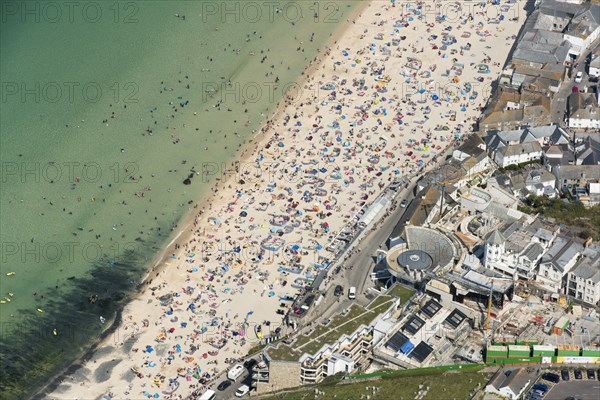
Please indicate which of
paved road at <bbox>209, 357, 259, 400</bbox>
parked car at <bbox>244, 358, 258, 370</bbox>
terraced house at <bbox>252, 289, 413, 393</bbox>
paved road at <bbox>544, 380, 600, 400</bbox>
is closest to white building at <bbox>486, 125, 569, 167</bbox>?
terraced house at <bbox>252, 289, 413, 393</bbox>

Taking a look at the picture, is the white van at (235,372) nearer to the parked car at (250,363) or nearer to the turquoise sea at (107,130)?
the parked car at (250,363)

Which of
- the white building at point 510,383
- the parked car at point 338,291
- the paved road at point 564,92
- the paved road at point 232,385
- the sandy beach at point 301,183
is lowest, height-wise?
the white building at point 510,383

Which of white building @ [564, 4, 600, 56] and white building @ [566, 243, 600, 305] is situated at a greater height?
white building @ [564, 4, 600, 56]

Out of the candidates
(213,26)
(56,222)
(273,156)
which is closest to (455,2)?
(213,26)

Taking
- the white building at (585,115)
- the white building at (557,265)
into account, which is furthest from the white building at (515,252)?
the white building at (585,115)

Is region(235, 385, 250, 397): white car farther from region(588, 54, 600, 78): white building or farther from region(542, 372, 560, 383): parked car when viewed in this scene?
region(588, 54, 600, 78): white building

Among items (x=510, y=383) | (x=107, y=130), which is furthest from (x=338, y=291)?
(x=107, y=130)

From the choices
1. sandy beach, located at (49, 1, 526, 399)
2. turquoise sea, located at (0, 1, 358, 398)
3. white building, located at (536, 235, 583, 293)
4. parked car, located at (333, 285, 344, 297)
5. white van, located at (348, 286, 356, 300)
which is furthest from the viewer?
turquoise sea, located at (0, 1, 358, 398)
